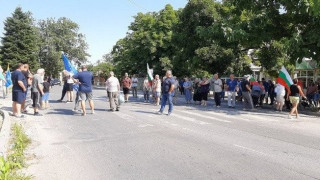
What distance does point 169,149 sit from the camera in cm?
754

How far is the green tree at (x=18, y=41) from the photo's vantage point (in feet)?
212

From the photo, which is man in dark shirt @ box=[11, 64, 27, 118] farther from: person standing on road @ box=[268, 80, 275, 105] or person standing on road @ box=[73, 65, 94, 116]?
person standing on road @ box=[268, 80, 275, 105]

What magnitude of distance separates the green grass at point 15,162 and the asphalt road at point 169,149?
21 centimetres

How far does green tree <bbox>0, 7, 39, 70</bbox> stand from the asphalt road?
57.8 metres

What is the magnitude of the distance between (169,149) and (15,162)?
10.0 ft

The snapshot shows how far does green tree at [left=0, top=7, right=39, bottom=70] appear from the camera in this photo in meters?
64.7

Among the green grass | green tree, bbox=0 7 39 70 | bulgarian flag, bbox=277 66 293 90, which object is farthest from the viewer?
green tree, bbox=0 7 39 70

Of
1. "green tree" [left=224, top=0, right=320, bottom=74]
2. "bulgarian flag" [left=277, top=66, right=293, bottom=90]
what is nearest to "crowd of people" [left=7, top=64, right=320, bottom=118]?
"bulgarian flag" [left=277, top=66, right=293, bottom=90]

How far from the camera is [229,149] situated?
760cm

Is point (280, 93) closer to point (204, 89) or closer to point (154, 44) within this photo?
point (204, 89)

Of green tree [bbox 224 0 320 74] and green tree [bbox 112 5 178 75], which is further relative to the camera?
green tree [bbox 112 5 178 75]

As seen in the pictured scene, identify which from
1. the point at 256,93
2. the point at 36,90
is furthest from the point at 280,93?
the point at 36,90

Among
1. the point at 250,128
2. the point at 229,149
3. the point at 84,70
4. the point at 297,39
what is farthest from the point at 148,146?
the point at 297,39

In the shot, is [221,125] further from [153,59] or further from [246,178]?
[153,59]
